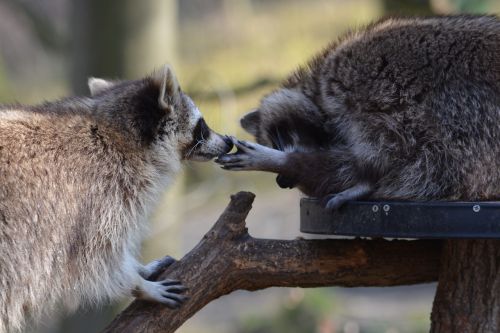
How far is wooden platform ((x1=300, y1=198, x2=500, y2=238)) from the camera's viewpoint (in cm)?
284

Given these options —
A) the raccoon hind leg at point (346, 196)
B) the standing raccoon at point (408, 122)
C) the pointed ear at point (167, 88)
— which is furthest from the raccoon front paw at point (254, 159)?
the pointed ear at point (167, 88)

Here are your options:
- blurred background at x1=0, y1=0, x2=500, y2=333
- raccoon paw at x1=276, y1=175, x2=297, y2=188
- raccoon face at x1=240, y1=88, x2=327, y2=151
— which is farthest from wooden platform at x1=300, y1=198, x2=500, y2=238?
blurred background at x1=0, y1=0, x2=500, y2=333

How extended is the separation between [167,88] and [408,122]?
0.92m

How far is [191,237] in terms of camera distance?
8805mm

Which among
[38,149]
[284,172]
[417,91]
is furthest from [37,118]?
[417,91]

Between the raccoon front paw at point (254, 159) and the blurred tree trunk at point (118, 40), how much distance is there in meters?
2.15

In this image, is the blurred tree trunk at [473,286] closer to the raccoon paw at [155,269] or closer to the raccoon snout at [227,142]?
the raccoon snout at [227,142]

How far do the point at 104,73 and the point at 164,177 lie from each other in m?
2.00

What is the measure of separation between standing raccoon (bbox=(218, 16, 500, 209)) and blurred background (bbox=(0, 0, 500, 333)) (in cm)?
65

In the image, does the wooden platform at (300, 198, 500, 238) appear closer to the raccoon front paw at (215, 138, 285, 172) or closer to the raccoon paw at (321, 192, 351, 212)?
the raccoon paw at (321, 192, 351, 212)

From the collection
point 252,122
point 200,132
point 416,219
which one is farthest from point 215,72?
point 416,219

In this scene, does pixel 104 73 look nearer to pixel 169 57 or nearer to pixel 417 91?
pixel 169 57

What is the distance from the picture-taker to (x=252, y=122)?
3.67 meters

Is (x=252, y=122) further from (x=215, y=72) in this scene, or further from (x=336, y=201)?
(x=215, y=72)
